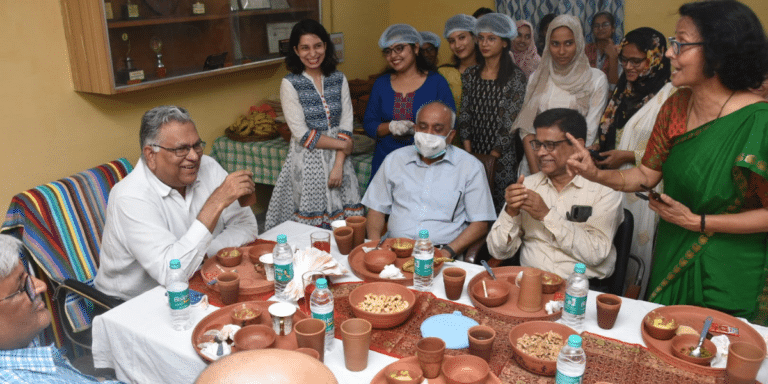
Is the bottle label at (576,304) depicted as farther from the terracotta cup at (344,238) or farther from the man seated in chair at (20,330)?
the man seated in chair at (20,330)

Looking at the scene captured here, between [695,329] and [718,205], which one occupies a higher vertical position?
[718,205]

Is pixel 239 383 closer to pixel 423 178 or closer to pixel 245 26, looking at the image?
pixel 423 178

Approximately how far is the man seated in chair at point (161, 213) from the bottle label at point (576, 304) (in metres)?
1.32

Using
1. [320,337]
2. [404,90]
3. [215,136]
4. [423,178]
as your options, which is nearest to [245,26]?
[215,136]

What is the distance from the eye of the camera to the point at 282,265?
6.32 ft

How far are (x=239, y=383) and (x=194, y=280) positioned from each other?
1.55 meters

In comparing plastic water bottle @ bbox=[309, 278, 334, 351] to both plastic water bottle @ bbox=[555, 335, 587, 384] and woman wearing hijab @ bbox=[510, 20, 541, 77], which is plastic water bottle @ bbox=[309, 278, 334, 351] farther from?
woman wearing hijab @ bbox=[510, 20, 541, 77]

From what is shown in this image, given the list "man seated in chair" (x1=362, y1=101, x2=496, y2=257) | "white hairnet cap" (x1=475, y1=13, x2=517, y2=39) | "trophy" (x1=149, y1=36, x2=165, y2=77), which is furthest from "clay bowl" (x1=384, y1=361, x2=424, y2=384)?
"trophy" (x1=149, y1=36, x2=165, y2=77)

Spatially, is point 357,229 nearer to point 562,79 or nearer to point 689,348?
point 689,348

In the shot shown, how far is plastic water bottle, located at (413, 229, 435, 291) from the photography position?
6.41ft

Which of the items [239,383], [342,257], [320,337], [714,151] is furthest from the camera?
[342,257]

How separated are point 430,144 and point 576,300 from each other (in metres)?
1.29

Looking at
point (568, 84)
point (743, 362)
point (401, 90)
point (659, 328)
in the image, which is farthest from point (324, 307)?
point (568, 84)

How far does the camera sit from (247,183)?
2.31 m
